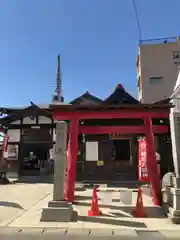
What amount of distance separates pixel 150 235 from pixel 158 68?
32264 mm

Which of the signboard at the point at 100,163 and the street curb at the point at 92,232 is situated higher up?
the signboard at the point at 100,163

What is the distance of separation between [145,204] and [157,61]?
96.9 feet

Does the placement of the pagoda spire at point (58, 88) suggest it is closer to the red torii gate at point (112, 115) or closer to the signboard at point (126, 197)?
the red torii gate at point (112, 115)


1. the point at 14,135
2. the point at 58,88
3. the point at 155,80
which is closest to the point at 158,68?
the point at 155,80

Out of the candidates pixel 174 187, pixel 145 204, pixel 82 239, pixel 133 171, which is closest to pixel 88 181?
pixel 133 171

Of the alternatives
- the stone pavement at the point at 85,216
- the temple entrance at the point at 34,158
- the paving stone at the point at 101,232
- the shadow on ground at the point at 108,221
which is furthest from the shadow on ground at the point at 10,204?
the temple entrance at the point at 34,158

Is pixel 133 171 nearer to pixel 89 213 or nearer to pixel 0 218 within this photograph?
pixel 89 213

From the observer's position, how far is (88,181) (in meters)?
17.2

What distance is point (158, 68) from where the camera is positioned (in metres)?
35.5

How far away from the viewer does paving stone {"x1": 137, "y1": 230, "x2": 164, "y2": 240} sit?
19.7ft

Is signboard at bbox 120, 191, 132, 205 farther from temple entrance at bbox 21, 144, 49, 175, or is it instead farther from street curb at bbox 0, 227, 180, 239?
temple entrance at bbox 21, 144, 49, 175

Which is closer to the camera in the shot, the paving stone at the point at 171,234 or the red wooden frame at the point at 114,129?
the paving stone at the point at 171,234

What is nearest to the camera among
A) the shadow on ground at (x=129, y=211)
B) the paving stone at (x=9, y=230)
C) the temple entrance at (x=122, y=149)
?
the paving stone at (x=9, y=230)

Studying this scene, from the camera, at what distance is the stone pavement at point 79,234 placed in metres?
5.97
